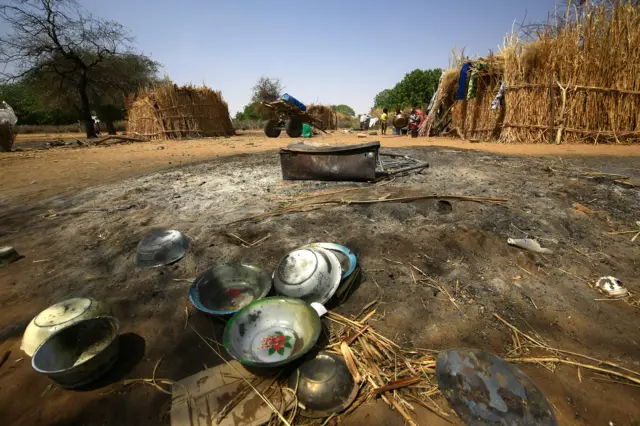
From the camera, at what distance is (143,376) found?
1.55 meters

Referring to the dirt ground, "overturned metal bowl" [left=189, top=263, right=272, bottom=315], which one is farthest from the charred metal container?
"overturned metal bowl" [left=189, top=263, right=272, bottom=315]

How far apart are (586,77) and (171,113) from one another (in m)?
16.1

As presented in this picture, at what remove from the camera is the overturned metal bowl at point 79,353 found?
1.41 meters

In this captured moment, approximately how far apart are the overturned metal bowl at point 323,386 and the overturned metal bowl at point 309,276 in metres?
0.48

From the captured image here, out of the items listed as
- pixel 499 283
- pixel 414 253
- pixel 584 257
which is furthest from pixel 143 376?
pixel 584 257

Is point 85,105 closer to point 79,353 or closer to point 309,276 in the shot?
point 79,353

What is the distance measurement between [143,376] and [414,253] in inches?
79.9

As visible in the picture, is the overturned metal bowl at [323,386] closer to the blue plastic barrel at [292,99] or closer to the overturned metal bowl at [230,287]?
the overturned metal bowl at [230,287]

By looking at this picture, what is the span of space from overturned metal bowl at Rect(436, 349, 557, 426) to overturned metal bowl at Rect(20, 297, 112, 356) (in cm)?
206

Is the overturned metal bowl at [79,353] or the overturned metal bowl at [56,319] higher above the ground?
the overturned metal bowl at [56,319]

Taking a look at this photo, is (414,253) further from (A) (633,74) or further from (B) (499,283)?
(A) (633,74)

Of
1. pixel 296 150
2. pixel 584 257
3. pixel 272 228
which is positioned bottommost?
pixel 584 257

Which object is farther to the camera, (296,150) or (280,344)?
(296,150)

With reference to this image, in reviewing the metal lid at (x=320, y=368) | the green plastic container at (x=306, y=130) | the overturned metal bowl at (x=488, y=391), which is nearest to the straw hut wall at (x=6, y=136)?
the green plastic container at (x=306, y=130)
